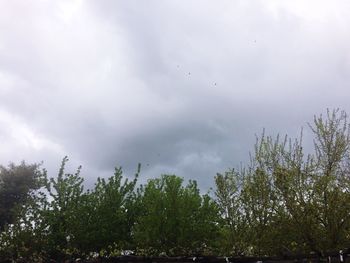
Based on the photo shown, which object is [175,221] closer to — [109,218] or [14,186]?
[109,218]

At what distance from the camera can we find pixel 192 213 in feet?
115

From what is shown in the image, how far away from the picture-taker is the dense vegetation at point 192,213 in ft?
65.7

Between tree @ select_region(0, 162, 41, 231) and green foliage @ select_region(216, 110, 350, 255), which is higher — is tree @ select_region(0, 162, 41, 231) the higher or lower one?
the higher one

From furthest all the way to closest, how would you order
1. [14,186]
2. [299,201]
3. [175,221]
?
[14,186], [175,221], [299,201]

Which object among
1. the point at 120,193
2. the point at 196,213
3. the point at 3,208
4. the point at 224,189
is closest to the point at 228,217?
the point at 224,189

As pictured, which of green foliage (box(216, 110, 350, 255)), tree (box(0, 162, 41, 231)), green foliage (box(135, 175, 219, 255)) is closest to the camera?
green foliage (box(216, 110, 350, 255))

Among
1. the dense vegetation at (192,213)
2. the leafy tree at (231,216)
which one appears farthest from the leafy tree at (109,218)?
the leafy tree at (231,216)

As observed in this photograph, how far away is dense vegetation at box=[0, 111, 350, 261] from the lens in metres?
20.0

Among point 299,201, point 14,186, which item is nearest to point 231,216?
point 299,201

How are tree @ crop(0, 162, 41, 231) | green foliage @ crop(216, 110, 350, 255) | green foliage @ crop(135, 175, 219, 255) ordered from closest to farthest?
green foliage @ crop(216, 110, 350, 255)
green foliage @ crop(135, 175, 219, 255)
tree @ crop(0, 162, 41, 231)

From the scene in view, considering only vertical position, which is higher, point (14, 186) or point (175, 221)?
point (14, 186)

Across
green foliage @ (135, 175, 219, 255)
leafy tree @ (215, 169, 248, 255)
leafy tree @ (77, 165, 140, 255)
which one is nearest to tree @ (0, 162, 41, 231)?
leafy tree @ (77, 165, 140, 255)

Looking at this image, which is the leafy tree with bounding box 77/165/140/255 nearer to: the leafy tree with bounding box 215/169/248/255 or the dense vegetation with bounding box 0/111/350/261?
the dense vegetation with bounding box 0/111/350/261

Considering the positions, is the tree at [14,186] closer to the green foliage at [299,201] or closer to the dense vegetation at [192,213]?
the dense vegetation at [192,213]
